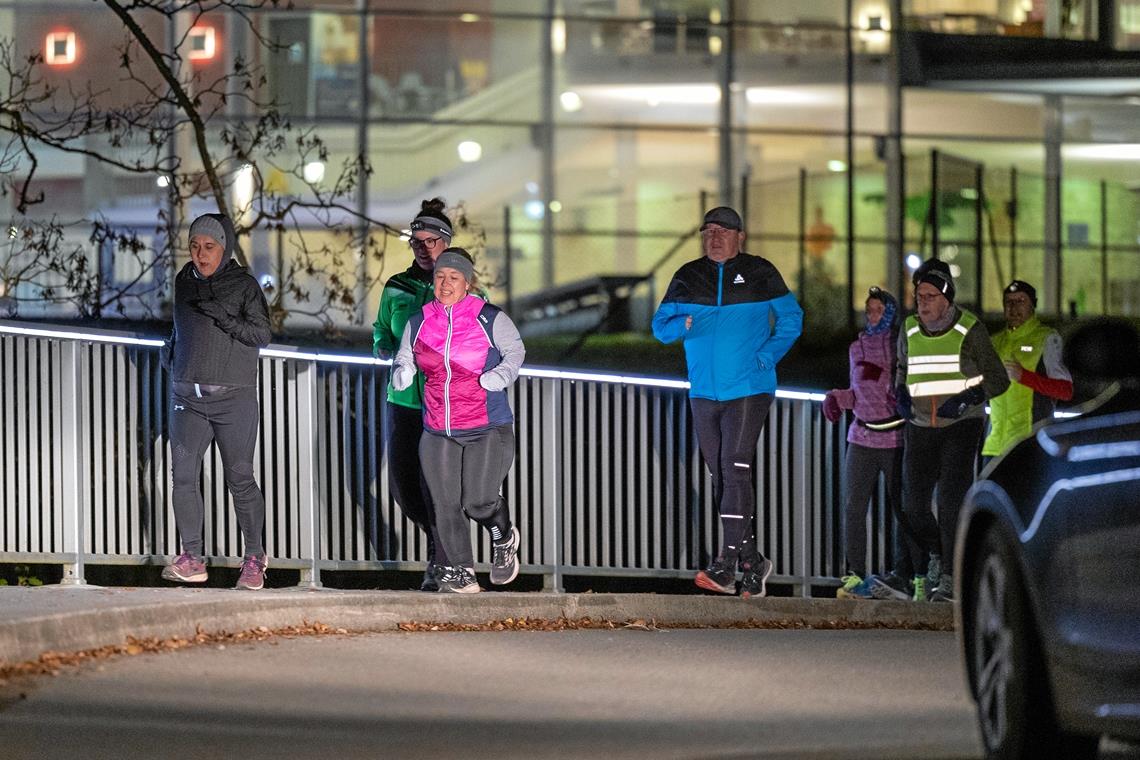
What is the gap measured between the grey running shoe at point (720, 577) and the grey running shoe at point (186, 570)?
96.8 inches

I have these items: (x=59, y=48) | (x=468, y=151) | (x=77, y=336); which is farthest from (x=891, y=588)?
(x=59, y=48)

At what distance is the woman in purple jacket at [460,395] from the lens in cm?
1095

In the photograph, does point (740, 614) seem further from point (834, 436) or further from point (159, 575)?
point (159, 575)

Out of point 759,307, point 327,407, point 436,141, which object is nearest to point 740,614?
point 759,307

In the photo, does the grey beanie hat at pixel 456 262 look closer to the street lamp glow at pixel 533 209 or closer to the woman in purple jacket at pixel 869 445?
the woman in purple jacket at pixel 869 445

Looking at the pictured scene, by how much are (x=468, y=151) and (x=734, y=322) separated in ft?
64.6

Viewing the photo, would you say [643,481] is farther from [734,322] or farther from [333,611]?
[333,611]

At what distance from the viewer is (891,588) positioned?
41.8 ft

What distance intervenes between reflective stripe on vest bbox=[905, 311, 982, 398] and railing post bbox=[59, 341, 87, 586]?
4168 mm

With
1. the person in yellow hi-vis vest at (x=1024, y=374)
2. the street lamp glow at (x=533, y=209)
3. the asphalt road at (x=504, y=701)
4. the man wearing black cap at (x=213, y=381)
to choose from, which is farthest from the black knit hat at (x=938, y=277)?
the street lamp glow at (x=533, y=209)

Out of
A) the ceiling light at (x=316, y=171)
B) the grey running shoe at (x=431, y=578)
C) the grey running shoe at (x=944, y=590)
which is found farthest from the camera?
the ceiling light at (x=316, y=171)

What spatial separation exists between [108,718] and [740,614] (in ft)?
14.9

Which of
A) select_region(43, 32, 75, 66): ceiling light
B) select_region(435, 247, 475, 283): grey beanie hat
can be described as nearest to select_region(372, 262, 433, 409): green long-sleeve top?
select_region(435, 247, 475, 283): grey beanie hat

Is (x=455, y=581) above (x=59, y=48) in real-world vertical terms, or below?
below
